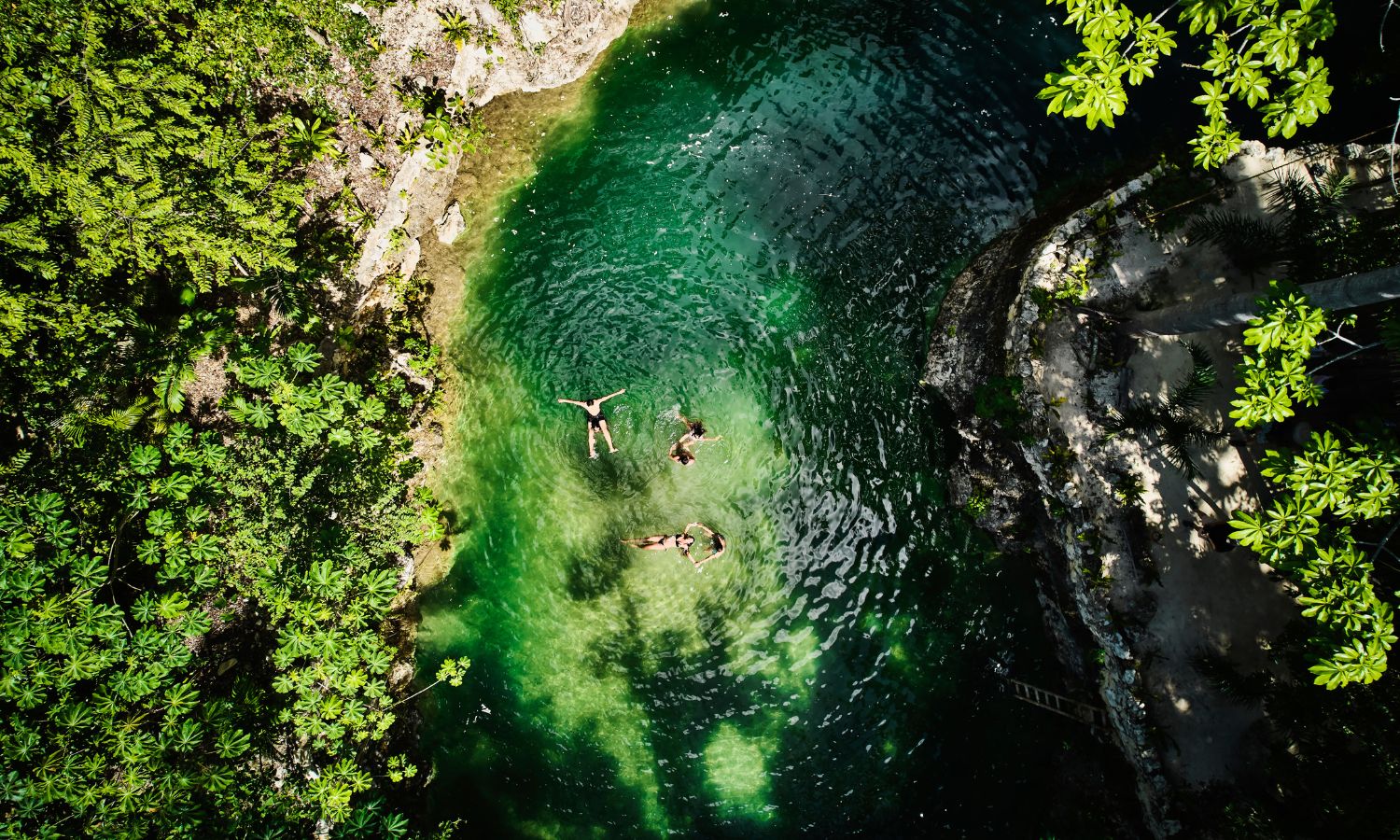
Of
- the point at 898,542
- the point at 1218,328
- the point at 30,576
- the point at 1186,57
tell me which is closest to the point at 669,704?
the point at 898,542

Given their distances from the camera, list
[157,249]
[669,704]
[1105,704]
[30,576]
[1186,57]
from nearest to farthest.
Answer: [30,576] < [157,249] < [1105,704] < [1186,57] < [669,704]

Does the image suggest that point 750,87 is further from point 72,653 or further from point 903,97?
point 72,653

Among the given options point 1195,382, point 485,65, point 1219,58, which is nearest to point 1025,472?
point 1195,382

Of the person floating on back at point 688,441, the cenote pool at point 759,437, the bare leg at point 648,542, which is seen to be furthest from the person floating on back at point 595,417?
the bare leg at point 648,542

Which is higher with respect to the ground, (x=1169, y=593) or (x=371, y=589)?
(x=1169, y=593)

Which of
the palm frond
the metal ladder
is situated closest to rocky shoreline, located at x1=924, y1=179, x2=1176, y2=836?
the metal ladder

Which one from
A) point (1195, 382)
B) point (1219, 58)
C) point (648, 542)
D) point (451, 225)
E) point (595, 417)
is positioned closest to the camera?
point (1219, 58)

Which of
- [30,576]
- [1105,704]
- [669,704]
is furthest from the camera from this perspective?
[669,704]

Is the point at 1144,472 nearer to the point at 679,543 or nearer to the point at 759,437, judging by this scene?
the point at 759,437
